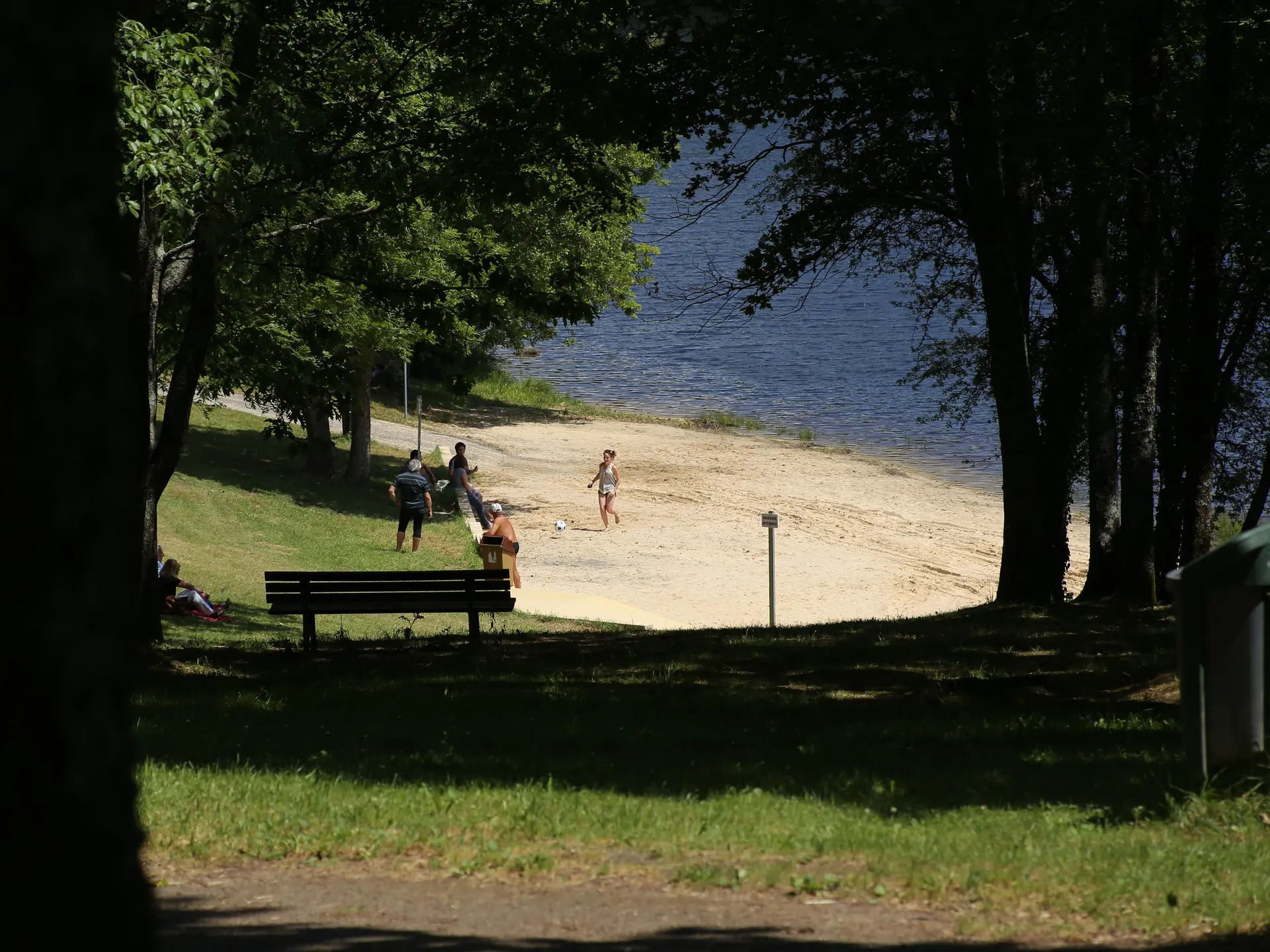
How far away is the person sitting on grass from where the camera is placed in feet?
60.8

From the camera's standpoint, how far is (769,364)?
6581 cm

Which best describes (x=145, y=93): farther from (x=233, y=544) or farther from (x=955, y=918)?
(x=233, y=544)

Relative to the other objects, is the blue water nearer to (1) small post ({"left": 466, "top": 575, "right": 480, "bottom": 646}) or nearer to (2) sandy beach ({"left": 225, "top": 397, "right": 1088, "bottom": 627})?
(2) sandy beach ({"left": 225, "top": 397, "right": 1088, "bottom": 627})

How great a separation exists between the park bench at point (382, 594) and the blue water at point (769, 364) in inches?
1034

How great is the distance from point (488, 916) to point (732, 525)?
85.2 ft

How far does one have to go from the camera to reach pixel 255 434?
38.3 m

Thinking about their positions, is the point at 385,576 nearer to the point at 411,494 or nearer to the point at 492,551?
the point at 492,551

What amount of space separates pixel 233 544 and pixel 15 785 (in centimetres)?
2451

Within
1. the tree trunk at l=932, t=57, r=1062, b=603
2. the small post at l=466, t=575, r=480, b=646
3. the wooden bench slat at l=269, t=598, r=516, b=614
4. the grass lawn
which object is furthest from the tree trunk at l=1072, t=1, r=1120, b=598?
the wooden bench slat at l=269, t=598, r=516, b=614

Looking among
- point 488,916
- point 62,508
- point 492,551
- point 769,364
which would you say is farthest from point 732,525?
point 769,364

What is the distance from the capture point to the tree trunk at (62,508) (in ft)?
6.78

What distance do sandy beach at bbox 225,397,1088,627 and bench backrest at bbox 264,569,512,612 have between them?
880 cm

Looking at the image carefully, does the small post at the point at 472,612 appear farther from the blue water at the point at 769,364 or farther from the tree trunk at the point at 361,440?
the blue water at the point at 769,364

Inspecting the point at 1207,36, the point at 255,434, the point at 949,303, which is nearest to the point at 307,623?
the point at 1207,36
